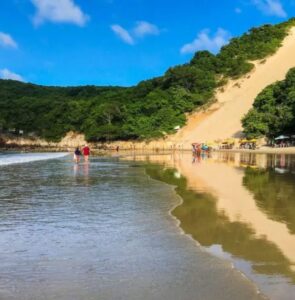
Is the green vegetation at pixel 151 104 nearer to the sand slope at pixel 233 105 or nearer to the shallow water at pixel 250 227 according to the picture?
the sand slope at pixel 233 105

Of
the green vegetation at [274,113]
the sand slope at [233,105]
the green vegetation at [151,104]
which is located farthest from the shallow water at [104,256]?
the green vegetation at [151,104]

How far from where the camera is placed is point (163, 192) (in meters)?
16.3

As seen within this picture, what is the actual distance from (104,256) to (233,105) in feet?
302

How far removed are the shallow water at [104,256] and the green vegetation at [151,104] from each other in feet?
266

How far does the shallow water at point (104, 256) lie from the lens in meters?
5.88

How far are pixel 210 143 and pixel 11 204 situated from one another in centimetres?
6796

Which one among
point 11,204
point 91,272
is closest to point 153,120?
point 11,204

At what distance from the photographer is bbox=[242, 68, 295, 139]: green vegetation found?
6506 cm

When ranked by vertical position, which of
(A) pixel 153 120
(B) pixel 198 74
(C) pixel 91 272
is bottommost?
(C) pixel 91 272

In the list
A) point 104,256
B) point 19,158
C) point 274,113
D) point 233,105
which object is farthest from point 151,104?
point 104,256

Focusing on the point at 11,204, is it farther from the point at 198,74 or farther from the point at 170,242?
the point at 198,74

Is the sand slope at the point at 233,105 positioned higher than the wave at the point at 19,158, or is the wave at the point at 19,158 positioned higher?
the sand slope at the point at 233,105

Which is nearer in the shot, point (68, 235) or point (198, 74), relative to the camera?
point (68, 235)

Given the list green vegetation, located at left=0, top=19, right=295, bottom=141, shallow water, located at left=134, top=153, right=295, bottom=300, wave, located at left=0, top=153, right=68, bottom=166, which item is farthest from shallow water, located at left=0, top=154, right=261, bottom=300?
green vegetation, located at left=0, top=19, right=295, bottom=141
